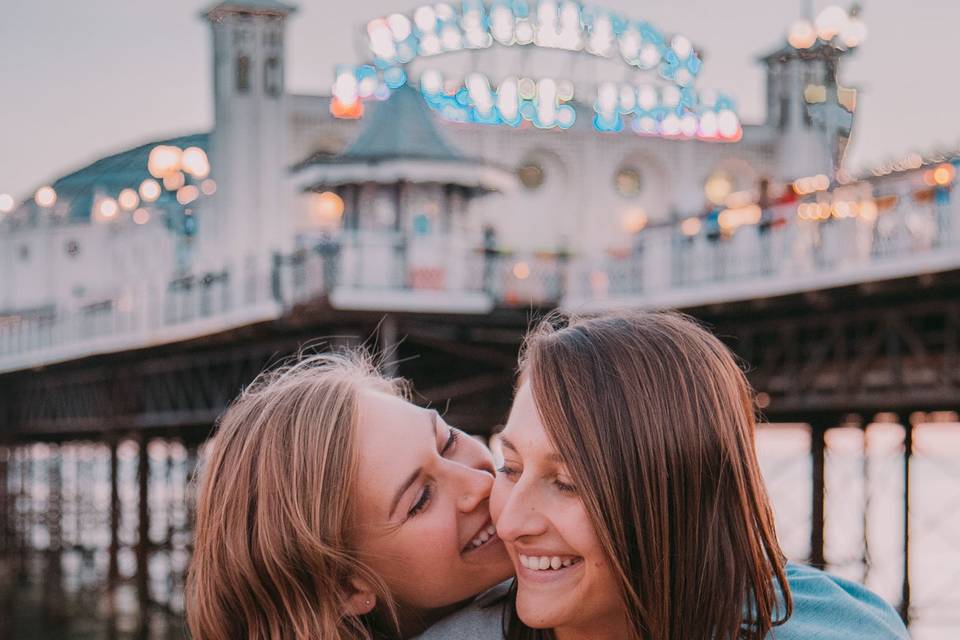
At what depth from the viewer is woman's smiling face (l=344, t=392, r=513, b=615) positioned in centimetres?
376

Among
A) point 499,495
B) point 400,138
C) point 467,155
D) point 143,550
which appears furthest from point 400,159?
point 499,495

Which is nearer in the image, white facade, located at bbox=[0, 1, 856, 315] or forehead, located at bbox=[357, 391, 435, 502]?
forehead, located at bbox=[357, 391, 435, 502]

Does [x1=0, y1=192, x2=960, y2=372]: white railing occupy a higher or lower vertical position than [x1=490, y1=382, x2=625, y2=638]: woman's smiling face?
higher

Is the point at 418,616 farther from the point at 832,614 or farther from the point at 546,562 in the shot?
the point at 832,614

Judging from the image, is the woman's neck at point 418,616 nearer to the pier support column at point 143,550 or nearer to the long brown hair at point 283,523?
the long brown hair at point 283,523

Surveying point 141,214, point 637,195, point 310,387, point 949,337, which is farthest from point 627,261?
point 141,214

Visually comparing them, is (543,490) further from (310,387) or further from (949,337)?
(949,337)

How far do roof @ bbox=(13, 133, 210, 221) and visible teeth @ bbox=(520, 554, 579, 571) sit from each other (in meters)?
49.6

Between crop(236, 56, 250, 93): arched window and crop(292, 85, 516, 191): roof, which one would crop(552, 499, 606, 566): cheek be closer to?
crop(292, 85, 516, 191): roof

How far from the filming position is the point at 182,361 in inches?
1160

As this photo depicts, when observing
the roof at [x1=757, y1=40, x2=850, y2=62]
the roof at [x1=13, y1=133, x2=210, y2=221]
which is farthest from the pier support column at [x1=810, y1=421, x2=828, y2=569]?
the roof at [x1=13, y1=133, x2=210, y2=221]

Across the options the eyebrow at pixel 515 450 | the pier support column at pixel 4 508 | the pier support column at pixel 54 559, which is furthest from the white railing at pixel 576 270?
the pier support column at pixel 4 508

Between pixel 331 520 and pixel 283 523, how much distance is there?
5.0 inches

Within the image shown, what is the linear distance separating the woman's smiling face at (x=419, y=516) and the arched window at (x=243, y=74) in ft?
90.4
